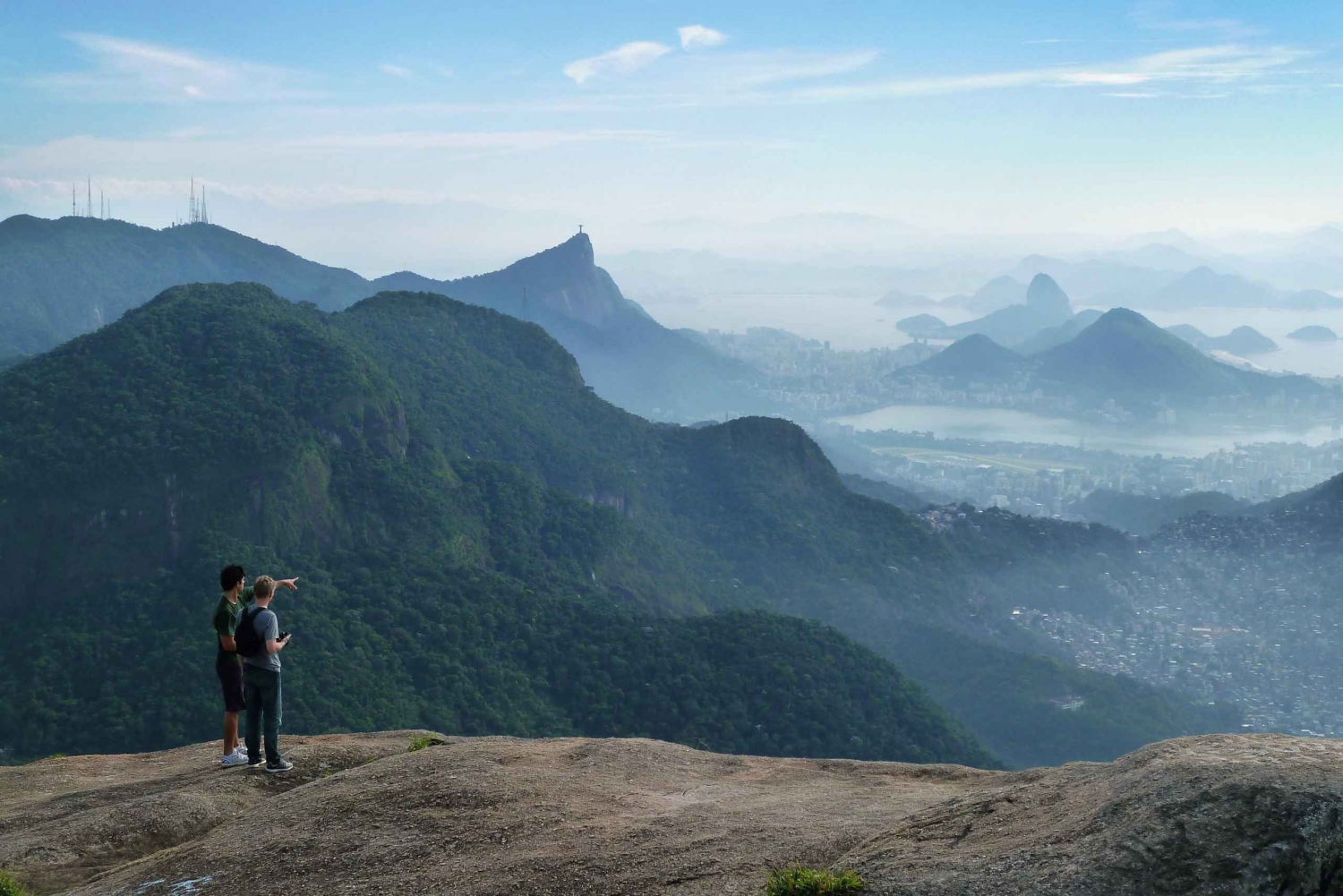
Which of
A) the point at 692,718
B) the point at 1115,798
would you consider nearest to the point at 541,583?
the point at 692,718

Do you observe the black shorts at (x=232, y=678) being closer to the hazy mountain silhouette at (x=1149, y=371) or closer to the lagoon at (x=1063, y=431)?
the lagoon at (x=1063, y=431)

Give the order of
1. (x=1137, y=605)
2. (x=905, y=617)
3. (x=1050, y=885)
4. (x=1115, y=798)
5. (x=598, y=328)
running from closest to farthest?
(x=1050, y=885) < (x=1115, y=798) < (x=905, y=617) < (x=1137, y=605) < (x=598, y=328)

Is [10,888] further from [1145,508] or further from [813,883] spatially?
[1145,508]

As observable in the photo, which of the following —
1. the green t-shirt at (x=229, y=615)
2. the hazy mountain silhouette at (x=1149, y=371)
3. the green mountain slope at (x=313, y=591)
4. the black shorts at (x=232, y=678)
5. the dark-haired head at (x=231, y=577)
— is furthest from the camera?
the hazy mountain silhouette at (x=1149, y=371)

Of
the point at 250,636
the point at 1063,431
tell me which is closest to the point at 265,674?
the point at 250,636

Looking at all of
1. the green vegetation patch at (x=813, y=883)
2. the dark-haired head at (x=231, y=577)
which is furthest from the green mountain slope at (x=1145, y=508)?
the green vegetation patch at (x=813, y=883)

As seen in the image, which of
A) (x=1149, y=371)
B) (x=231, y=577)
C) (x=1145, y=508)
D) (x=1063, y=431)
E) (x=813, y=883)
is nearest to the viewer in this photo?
(x=813, y=883)

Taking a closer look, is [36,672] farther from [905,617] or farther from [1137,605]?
[1137,605]
